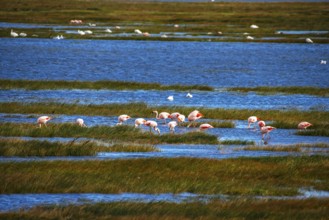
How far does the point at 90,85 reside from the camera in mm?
41969

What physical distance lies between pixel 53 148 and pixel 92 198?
528 cm

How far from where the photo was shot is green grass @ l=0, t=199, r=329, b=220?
1577 centimetres

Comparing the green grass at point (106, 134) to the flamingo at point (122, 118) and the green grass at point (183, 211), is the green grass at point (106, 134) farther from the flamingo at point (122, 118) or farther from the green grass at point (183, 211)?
the green grass at point (183, 211)

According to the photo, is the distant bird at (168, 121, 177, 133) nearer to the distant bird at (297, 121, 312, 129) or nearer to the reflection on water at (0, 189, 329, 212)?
the distant bird at (297, 121, 312, 129)

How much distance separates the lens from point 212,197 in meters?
18.0

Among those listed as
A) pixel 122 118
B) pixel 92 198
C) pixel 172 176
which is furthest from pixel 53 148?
pixel 122 118

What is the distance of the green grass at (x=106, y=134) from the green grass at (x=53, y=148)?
6.16 ft

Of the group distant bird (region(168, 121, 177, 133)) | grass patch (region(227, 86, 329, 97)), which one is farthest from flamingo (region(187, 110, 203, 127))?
grass patch (region(227, 86, 329, 97))

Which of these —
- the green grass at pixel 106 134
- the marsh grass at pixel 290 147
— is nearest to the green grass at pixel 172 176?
the marsh grass at pixel 290 147

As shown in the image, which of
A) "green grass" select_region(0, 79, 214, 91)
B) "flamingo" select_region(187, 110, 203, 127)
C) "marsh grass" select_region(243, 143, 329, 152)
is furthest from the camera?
"green grass" select_region(0, 79, 214, 91)

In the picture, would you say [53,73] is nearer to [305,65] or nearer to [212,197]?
[305,65]

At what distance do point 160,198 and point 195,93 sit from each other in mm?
22992

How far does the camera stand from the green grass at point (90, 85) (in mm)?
40562

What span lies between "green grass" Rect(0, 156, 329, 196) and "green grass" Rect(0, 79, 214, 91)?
1947cm
